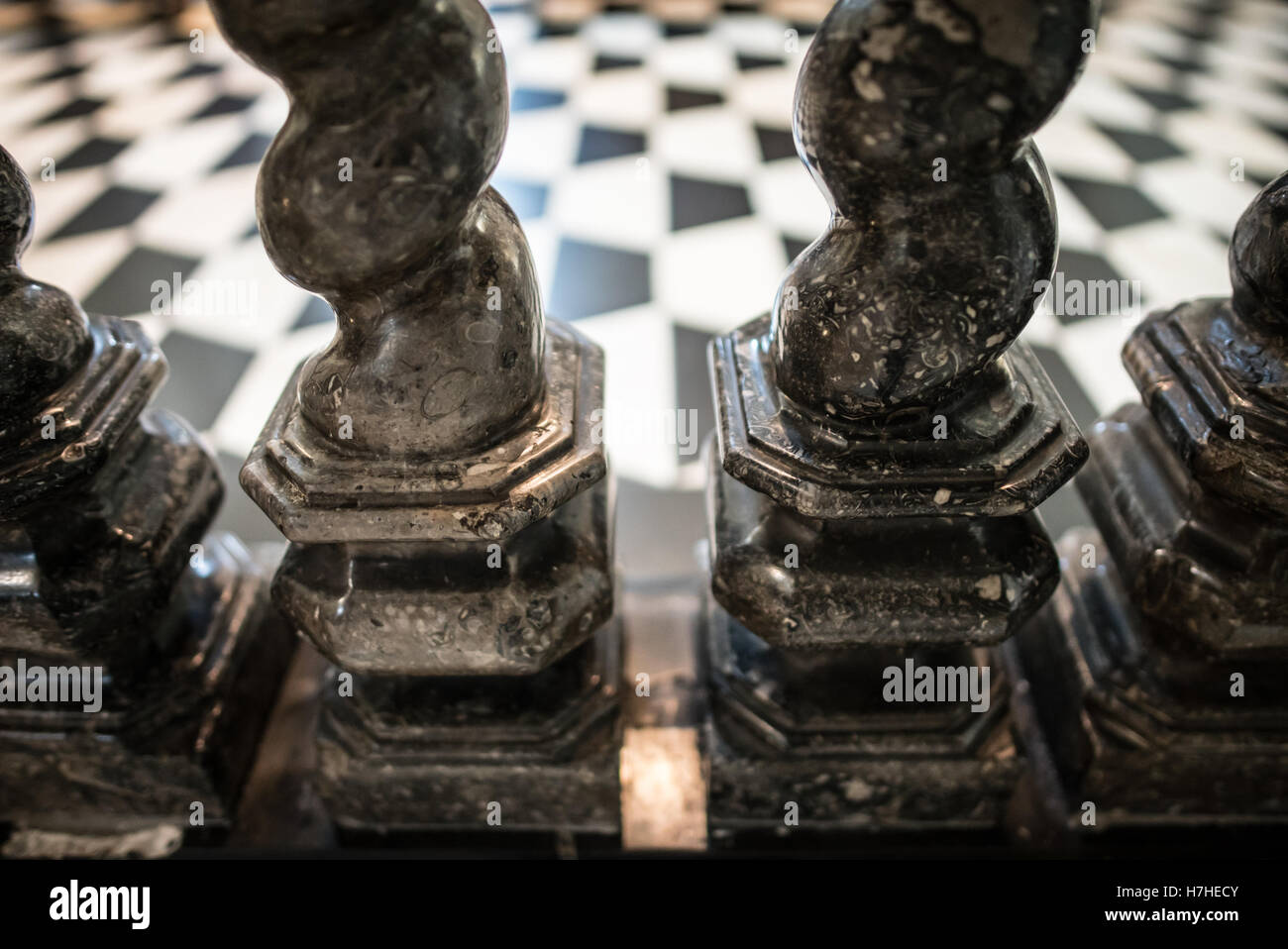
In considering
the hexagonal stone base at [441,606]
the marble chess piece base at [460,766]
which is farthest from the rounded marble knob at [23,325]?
the marble chess piece base at [460,766]

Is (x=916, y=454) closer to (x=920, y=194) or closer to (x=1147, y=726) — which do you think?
(x=920, y=194)

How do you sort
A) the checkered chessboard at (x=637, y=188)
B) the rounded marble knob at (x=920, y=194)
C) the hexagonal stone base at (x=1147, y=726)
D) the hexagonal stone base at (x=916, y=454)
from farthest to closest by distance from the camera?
the checkered chessboard at (x=637, y=188)
the hexagonal stone base at (x=1147, y=726)
the hexagonal stone base at (x=916, y=454)
the rounded marble knob at (x=920, y=194)

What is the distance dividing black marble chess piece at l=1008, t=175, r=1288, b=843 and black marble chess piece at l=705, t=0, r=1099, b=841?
145mm

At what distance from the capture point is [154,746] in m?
1.37

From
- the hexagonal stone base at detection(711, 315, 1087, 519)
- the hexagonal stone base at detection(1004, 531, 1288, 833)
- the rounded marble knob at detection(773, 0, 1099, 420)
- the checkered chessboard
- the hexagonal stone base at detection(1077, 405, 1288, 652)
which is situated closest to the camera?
the rounded marble knob at detection(773, 0, 1099, 420)

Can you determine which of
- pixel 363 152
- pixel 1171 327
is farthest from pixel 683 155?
pixel 363 152

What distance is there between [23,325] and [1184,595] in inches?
59.2

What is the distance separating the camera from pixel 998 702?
4.43 feet

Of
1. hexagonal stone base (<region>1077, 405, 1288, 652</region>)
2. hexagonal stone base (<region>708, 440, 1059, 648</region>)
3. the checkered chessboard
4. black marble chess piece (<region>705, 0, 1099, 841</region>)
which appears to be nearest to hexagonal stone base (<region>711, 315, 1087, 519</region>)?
black marble chess piece (<region>705, 0, 1099, 841</region>)

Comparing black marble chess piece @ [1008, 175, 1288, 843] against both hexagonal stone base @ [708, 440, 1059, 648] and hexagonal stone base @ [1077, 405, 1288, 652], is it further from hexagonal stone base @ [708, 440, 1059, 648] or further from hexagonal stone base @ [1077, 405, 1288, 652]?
hexagonal stone base @ [708, 440, 1059, 648]

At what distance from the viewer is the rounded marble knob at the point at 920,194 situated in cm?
85

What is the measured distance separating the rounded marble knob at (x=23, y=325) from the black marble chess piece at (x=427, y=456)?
0.28 m

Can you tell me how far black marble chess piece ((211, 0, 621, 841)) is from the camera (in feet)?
2.93

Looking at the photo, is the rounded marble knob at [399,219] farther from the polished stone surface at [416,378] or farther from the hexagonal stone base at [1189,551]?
the hexagonal stone base at [1189,551]
